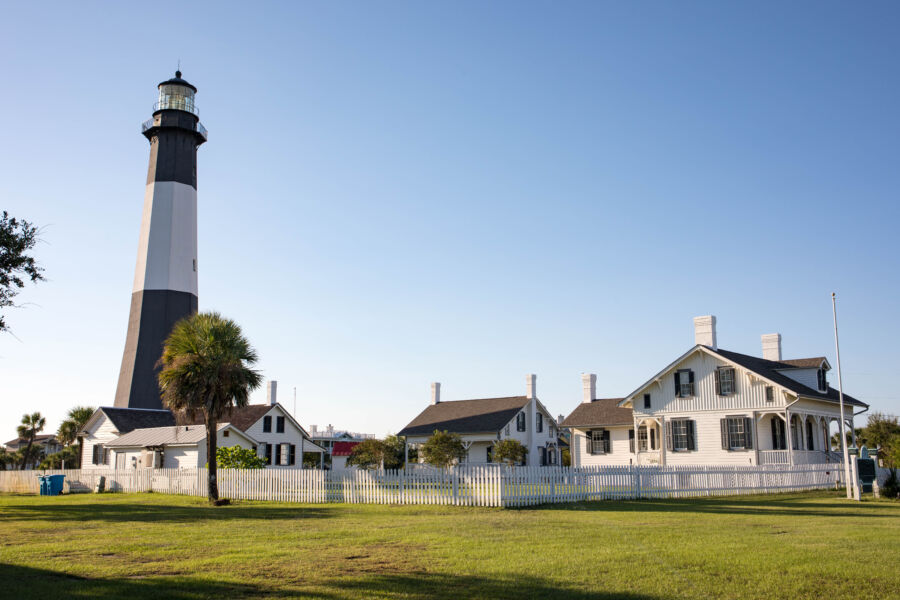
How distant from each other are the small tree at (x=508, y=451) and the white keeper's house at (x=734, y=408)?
28.6 ft

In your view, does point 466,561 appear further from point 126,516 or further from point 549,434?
point 549,434

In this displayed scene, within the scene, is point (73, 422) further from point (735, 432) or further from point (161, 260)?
point (735, 432)

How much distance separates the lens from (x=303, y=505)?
2356 cm

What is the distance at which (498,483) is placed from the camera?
67.8ft

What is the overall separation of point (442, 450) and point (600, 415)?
10.0 m

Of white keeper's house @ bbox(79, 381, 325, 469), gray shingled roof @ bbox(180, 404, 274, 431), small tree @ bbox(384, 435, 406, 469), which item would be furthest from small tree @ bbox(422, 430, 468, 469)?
gray shingled roof @ bbox(180, 404, 274, 431)

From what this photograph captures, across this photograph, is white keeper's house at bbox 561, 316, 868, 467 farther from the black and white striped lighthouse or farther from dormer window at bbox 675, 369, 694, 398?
the black and white striped lighthouse

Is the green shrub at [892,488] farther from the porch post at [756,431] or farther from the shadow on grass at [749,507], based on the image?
the porch post at [756,431]

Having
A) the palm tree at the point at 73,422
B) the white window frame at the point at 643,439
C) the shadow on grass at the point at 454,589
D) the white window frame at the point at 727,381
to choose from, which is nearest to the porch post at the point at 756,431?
the white window frame at the point at 727,381

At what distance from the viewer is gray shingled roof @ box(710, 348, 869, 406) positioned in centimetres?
3441

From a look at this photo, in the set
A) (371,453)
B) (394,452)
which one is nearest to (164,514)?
(371,453)

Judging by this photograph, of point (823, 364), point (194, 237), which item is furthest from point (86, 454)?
point (823, 364)

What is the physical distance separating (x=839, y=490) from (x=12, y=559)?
94.4ft

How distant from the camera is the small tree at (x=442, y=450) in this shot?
4597 cm
